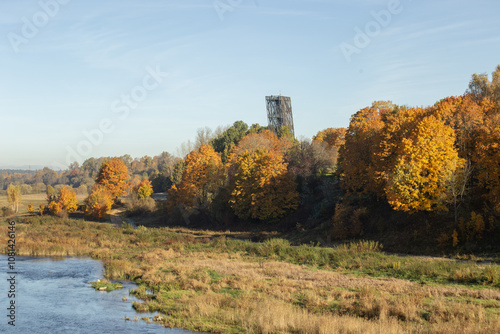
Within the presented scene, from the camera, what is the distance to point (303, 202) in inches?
2817

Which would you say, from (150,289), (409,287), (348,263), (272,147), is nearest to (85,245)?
→ (150,289)

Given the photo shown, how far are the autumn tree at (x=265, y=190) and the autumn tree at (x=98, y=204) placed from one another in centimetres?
3395

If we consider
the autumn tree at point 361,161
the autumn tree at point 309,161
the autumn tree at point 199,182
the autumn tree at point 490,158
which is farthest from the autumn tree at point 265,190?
the autumn tree at point 490,158

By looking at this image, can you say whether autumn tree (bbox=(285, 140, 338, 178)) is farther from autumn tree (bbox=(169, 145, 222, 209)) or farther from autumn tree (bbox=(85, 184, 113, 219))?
autumn tree (bbox=(85, 184, 113, 219))

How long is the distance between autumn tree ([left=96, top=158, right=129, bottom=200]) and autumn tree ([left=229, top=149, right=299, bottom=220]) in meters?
42.6

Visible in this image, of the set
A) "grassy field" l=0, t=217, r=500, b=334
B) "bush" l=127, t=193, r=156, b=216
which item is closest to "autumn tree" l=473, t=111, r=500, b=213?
"grassy field" l=0, t=217, r=500, b=334

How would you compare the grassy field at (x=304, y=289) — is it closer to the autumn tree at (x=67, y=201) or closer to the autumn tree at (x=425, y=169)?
the autumn tree at (x=425, y=169)

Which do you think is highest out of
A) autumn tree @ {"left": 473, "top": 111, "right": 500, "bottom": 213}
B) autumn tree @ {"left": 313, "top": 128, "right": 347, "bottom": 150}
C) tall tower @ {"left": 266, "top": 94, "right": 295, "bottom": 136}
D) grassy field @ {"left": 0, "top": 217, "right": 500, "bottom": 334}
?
tall tower @ {"left": 266, "top": 94, "right": 295, "bottom": 136}

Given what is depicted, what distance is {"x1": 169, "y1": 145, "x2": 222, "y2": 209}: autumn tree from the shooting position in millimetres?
86812

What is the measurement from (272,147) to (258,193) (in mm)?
21824

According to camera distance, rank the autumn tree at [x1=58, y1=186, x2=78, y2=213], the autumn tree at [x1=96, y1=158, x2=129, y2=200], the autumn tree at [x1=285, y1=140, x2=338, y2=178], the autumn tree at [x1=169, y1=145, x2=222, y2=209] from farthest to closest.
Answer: the autumn tree at [x1=96, y1=158, x2=129, y2=200] < the autumn tree at [x1=58, y1=186, x2=78, y2=213] < the autumn tree at [x1=169, y1=145, x2=222, y2=209] < the autumn tree at [x1=285, y1=140, x2=338, y2=178]

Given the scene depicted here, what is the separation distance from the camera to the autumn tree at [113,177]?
104875 millimetres

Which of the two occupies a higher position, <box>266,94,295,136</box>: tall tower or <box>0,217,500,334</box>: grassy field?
<box>266,94,295,136</box>: tall tower

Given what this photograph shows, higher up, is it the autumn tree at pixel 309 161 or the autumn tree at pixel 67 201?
the autumn tree at pixel 309 161
